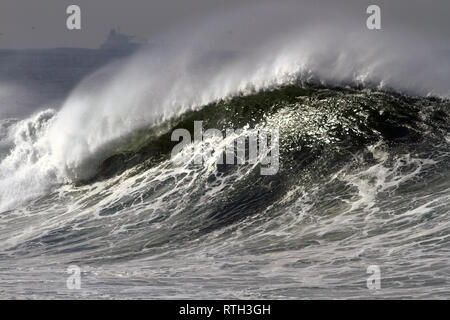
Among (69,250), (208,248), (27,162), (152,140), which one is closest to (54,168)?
(27,162)

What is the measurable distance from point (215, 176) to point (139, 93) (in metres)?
6.62

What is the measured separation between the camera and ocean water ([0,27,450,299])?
14320 mm
